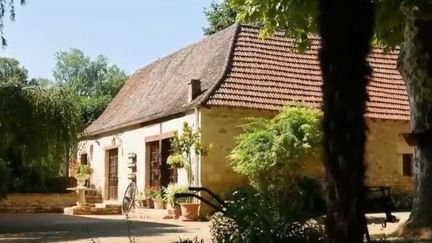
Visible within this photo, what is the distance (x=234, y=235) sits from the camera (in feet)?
24.4

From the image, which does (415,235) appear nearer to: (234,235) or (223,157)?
(234,235)

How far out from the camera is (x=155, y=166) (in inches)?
888

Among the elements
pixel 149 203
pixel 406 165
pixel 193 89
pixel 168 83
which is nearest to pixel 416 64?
pixel 193 89

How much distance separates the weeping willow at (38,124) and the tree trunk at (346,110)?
11725 millimetres

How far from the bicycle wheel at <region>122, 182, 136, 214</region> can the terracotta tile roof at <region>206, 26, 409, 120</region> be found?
214 inches

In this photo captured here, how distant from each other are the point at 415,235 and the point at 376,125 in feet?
38.6

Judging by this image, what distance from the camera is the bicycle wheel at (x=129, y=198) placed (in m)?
21.9

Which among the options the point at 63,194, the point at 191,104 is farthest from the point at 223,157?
the point at 63,194

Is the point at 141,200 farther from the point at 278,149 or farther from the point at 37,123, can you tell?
the point at 278,149

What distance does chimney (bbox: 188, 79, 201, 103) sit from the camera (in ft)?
63.6

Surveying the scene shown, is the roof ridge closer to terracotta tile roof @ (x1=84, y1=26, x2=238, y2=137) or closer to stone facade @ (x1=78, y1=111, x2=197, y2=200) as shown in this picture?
terracotta tile roof @ (x1=84, y1=26, x2=238, y2=137)

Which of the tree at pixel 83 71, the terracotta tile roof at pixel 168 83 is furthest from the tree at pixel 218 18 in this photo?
the tree at pixel 83 71

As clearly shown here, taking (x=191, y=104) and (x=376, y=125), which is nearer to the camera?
(x=191, y=104)

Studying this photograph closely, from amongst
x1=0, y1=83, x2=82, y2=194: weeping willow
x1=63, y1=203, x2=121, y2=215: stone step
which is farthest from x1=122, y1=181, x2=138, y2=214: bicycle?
x1=0, y1=83, x2=82, y2=194: weeping willow
